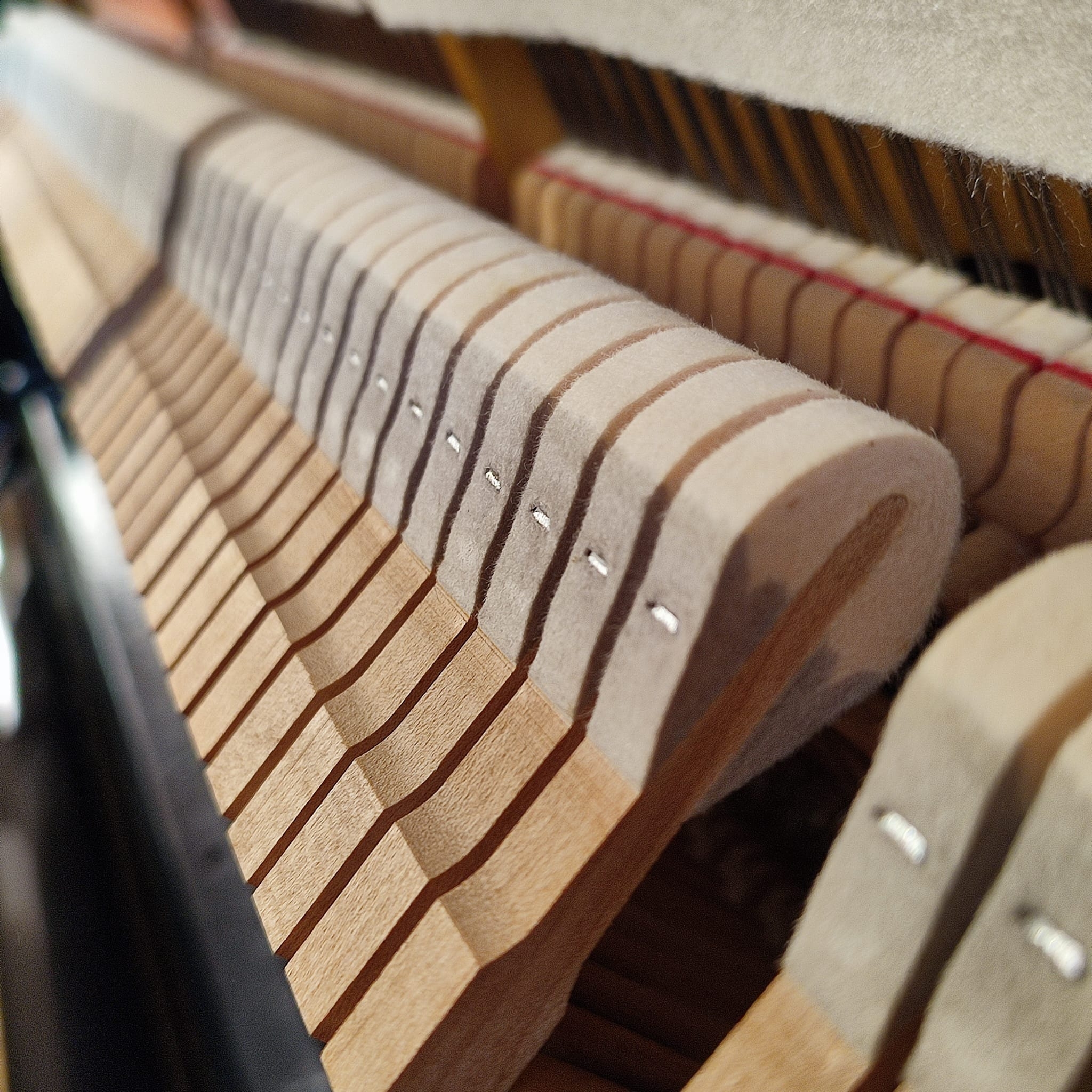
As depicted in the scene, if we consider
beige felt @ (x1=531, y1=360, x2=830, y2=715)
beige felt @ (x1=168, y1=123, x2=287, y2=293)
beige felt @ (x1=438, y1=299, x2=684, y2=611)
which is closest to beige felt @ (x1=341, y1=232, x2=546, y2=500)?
beige felt @ (x1=438, y1=299, x2=684, y2=611)

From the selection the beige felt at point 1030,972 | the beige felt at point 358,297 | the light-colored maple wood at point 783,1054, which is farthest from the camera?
the beige felt at point 358,297

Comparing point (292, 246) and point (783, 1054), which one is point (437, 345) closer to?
point (292, 246)

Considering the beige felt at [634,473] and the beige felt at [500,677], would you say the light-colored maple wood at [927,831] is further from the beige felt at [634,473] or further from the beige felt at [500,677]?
the beige felt at [634,473]

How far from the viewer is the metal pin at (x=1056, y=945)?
20.9 inches

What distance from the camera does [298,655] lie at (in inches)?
47.4

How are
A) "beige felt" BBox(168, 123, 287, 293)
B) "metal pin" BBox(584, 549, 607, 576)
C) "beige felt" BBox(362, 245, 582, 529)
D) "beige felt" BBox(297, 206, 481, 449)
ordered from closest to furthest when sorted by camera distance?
"metal pin" BBox(584, 549, 607, 576)
"beige felt" BBox(362, 245, 582, 529)
"beige felt" BBox(297, 206, 481, 449)
"beige felt" BBox(168, 123, 287, 293)

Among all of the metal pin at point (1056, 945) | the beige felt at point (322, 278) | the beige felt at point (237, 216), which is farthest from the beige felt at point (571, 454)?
the beige felt at point (237, 216)

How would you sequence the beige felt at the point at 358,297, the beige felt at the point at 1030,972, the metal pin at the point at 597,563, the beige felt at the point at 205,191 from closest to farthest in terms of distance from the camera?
1. the beige felt at the point at 1030,972
2. the metal pin at the point at 597,563
3. the beige felt at the point at 358,297
4. the beige felt at the point at 205,191

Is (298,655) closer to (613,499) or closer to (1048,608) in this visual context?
(613,499)

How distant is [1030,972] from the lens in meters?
0.56

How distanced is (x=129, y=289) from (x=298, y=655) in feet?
5.65

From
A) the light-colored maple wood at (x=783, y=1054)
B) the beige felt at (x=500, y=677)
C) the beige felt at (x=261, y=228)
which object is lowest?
the light-colored maple wood at (x=783, y=1054)

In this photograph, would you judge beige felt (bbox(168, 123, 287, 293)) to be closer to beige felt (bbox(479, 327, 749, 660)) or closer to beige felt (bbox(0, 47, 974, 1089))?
beige felt (bbox(0, 47, 974, 1089))

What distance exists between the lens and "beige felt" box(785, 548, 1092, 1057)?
1.84ft
